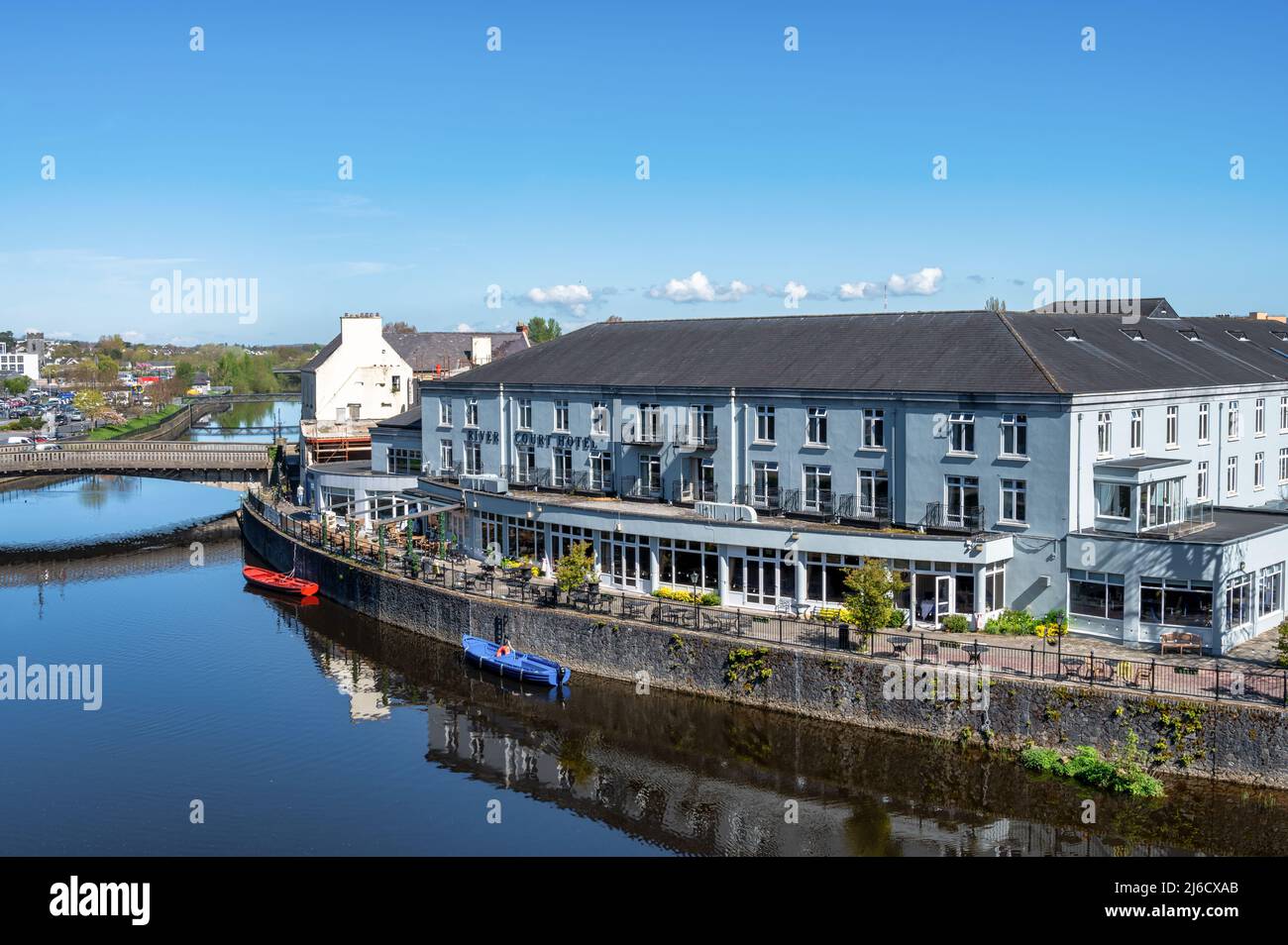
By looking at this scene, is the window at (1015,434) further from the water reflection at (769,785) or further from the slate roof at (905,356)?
the water reflection at (769,785)

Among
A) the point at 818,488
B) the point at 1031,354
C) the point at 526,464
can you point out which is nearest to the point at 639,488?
the point at 526,464

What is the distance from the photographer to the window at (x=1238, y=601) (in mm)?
32844

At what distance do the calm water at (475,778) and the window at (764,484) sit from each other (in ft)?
30.9

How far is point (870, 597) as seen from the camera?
33812mm

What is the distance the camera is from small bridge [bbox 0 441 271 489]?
241ft

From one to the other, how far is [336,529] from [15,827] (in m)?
30.6

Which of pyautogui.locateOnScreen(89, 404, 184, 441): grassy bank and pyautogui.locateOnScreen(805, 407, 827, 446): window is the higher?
pyautogui.locateOnScreen(805, 407, 827, 446): window

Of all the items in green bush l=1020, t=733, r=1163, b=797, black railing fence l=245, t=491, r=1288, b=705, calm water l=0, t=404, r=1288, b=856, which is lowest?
calm water l=0, t=404, r=1288, b=856

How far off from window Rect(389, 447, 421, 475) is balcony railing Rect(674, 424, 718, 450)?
762 inches

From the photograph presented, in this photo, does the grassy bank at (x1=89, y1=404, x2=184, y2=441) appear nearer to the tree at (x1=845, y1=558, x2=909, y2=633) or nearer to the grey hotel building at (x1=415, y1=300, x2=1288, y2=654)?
the grey hotel building at (x1=415, y1=300, x2=1288, y2=654)

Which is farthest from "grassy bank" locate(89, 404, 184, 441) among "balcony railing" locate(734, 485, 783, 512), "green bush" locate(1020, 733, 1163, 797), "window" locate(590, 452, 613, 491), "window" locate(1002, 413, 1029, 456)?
"green bush" locate(1020, 733, 1163, 797)

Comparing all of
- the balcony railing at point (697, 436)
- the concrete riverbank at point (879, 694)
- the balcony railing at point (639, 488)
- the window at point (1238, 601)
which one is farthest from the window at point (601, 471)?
the window at point (1238, 601)

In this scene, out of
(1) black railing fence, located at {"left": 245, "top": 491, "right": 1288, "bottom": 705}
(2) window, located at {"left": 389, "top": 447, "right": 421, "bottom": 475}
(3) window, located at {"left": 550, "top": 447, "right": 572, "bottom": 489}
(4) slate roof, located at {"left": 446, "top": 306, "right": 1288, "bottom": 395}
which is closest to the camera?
(1) black railing fence, located at {"left": 245, "top": 491, "right": 1288, "bottom": 705}
